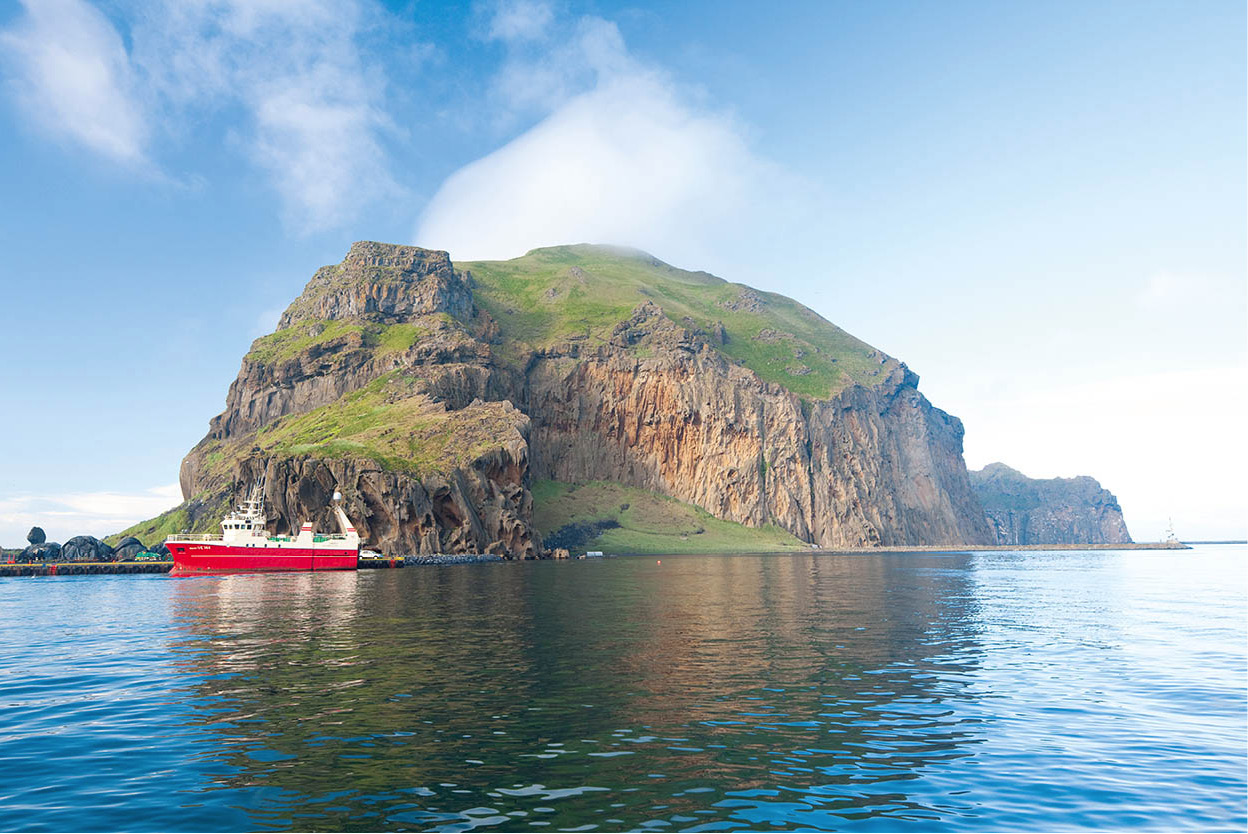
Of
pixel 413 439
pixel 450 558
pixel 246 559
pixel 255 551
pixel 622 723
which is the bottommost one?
pixel 450 558

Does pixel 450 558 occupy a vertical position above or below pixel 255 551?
below

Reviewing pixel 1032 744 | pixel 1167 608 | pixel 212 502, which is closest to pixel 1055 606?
pixel 1167 608

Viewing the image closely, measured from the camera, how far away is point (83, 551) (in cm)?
15475

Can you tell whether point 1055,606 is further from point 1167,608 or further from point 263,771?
point 263,771

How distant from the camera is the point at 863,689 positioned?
29672mm

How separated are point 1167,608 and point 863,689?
5235cm

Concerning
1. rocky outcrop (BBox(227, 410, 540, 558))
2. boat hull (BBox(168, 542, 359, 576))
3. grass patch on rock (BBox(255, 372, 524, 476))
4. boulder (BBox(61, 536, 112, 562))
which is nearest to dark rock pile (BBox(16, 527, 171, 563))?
boulder (BBox(61, 536, 112, 562))

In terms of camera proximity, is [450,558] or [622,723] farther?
[450,558]

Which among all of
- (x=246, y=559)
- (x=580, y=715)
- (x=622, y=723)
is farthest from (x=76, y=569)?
(x=622, y=723)

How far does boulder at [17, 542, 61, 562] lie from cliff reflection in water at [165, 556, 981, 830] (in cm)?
13001

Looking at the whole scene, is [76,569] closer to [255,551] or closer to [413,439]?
[255,551]

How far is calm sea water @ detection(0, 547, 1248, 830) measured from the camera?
17047 mm

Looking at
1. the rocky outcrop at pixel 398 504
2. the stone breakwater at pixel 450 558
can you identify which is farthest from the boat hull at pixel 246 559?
the rocky outcrop at pixel 398 504

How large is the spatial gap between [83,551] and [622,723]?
17187cm
